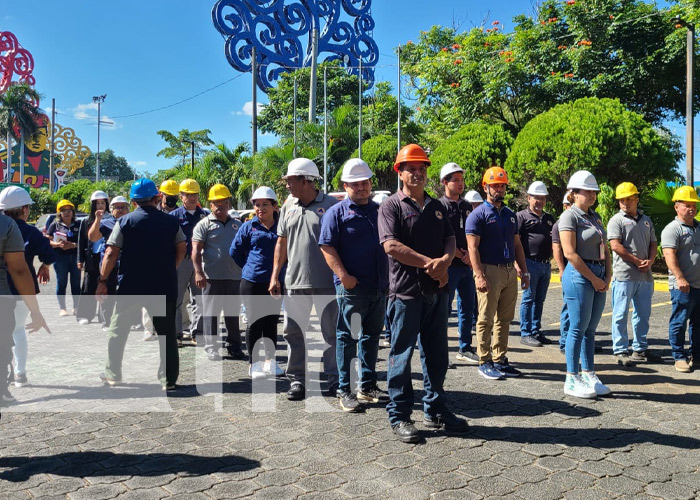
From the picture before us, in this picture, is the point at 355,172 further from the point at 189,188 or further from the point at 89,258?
the point at 89,258

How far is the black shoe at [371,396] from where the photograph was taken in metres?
5.53

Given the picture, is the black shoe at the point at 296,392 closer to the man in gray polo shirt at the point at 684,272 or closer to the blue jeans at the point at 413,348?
the blue jeans at the point at 413,348

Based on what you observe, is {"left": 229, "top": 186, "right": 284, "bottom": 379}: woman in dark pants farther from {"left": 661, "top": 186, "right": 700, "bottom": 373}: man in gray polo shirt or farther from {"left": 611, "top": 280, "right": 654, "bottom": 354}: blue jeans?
{"left": 661, "top": 186, "right": 700, "bottom": 373}: man in gray polo shirt

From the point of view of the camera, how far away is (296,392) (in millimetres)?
5660

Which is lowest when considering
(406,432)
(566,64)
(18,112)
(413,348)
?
(406,432)

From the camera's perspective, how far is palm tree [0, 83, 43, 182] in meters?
58.8

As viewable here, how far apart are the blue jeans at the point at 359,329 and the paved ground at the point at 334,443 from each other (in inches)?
12.3

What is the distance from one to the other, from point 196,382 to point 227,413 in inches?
44.3

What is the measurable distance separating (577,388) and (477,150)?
13.3 m

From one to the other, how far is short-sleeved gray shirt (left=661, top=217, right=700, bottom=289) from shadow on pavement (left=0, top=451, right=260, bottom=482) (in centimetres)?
503

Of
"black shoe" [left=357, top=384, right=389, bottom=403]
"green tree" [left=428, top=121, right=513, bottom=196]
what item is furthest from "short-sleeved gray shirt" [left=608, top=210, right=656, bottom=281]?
"green tree" [left=428, top=121, right=513, bottom=196]

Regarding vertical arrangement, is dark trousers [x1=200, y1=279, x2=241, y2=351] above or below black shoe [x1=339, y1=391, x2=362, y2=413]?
above

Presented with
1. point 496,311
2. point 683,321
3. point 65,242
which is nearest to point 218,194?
point 496,311

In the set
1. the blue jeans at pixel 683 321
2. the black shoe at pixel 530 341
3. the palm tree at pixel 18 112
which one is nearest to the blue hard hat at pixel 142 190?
the black shoe at pixel 530 341
